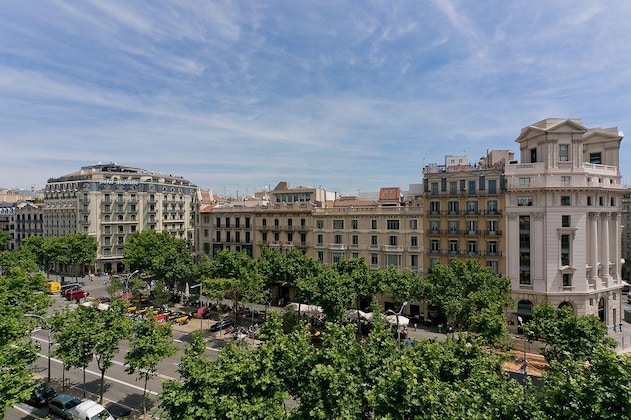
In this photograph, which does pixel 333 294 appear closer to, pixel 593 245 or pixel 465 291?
pixel 465 291

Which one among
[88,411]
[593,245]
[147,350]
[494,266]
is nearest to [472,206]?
[494,266]

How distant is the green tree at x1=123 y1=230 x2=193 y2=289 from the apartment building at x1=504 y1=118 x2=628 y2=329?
5250cm

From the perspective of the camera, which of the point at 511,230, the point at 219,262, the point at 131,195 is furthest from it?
the point at 131,195

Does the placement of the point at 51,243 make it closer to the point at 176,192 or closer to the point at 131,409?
the point at 176,192

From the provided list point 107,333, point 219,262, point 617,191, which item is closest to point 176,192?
point 219,262

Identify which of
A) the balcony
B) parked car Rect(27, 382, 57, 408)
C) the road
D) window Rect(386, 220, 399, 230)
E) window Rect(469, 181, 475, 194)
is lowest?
the road

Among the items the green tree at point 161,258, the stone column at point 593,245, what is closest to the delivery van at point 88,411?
the green tree at point 161,258

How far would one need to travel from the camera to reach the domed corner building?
92.4 meters

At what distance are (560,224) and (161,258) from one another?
61781 mm

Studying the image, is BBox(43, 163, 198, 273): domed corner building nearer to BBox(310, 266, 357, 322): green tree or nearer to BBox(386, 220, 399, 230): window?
BBox(386, 220, 399, 230): window

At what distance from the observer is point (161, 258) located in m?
61.1

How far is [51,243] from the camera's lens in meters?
78.9

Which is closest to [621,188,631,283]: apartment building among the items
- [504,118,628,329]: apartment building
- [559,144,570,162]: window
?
[504,118,628,329]: apartment building

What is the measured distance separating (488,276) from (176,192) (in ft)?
298
